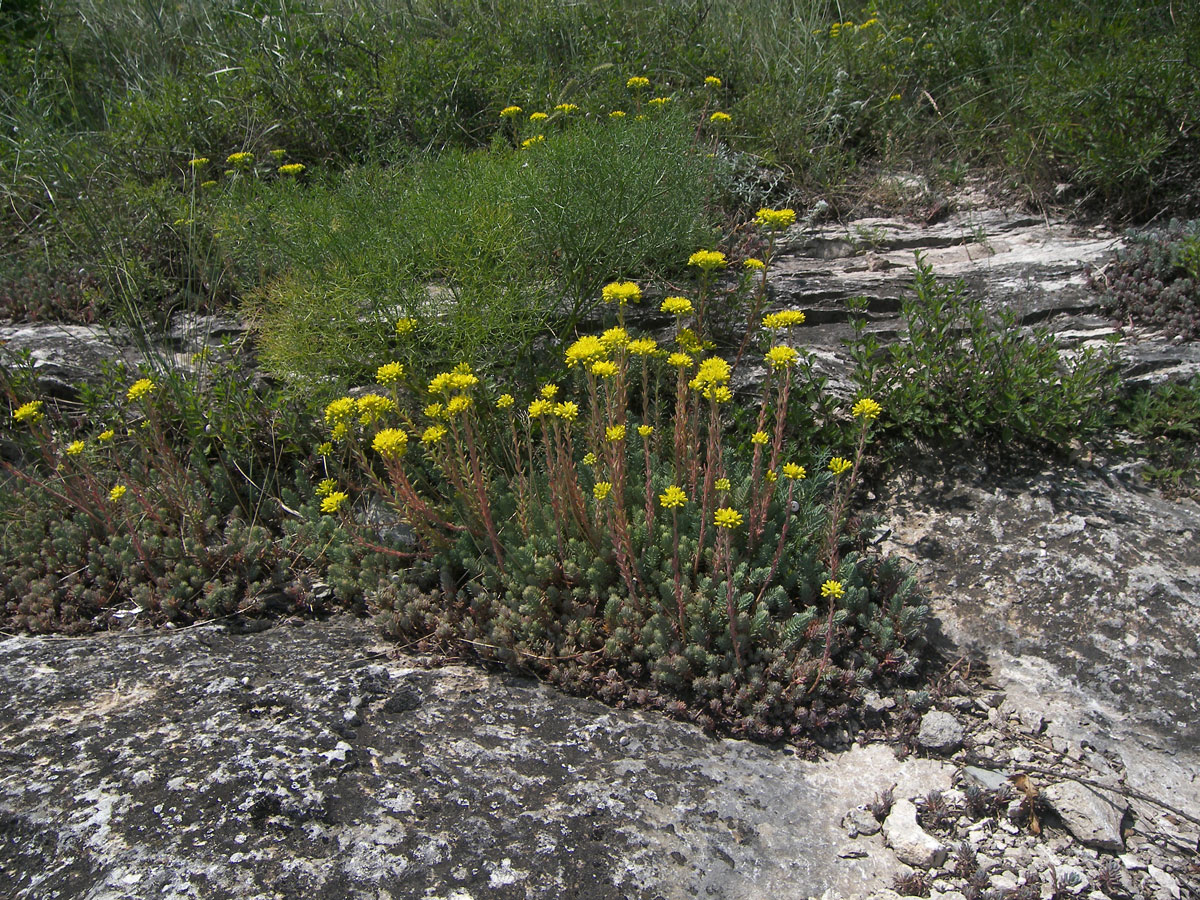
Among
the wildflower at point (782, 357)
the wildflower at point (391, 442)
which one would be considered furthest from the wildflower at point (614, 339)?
the wildflower at point (391, 442)

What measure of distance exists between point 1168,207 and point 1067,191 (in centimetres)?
60

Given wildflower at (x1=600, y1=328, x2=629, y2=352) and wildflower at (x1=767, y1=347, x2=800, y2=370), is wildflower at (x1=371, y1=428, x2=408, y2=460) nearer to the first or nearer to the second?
wildflower at (x1=600, y1=328, x2=629, y2=352)

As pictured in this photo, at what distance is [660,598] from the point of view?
2945mm

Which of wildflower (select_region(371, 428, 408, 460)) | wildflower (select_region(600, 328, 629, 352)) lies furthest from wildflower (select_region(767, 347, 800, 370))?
wildflower (select_region(371, 428, 408, 460))

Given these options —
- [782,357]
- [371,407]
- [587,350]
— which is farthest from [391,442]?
[782,357]

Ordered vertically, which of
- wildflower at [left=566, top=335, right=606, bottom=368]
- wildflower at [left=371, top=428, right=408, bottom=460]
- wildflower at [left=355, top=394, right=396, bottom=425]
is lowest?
wildflower at [left=371, top=428, right=408, bottom=460]

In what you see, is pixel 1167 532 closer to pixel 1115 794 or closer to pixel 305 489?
pixel 1115 794

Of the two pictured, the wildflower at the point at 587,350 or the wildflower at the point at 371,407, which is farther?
the wildflower at the point at 371,407

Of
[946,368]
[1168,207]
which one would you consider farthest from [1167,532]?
[1168,207]

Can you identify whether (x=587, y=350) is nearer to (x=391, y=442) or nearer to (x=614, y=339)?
(x=614, y=339)

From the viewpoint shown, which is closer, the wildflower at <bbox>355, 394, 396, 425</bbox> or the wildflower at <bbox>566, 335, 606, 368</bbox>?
the wildflower at <bbox>566, 335, 606, 368</bbox>

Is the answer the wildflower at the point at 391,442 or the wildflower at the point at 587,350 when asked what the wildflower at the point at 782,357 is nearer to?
the wildflower at the point at 587,350

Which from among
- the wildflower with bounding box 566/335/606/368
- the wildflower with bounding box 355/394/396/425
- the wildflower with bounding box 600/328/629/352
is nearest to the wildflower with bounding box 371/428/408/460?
the wildflower with bounding box 355/394/396/425

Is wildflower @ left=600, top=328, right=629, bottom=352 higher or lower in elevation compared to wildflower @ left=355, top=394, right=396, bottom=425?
higher
